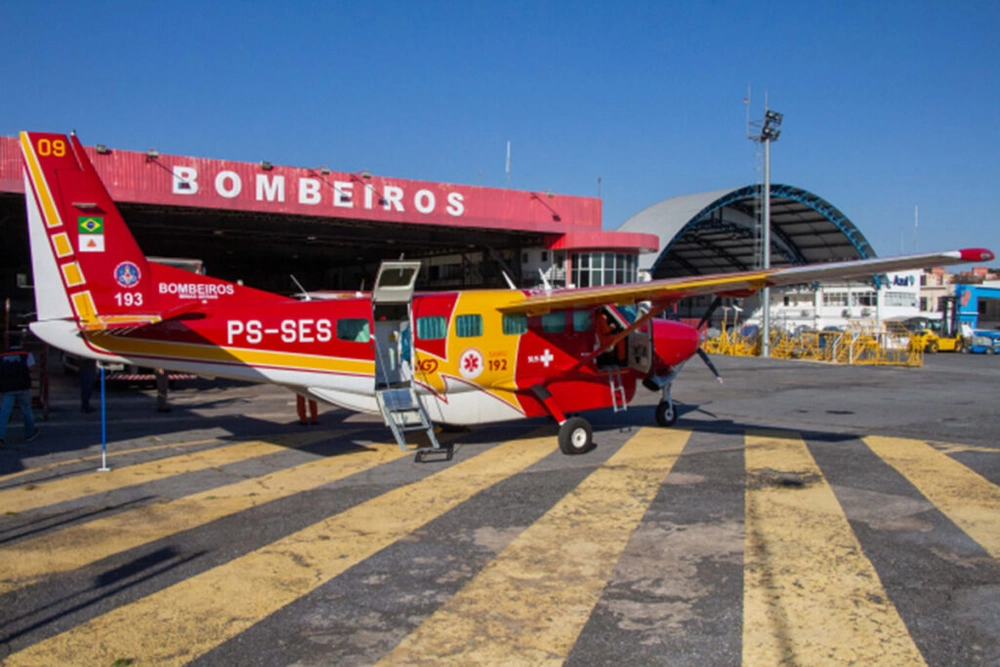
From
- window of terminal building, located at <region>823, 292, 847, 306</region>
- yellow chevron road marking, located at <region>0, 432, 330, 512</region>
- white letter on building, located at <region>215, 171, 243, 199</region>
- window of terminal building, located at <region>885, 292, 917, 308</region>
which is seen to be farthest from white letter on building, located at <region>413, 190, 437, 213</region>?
window of terminal building, located at <region>885, 292, 917, 308</region>

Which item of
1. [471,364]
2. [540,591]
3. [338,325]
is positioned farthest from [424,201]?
[540,591]

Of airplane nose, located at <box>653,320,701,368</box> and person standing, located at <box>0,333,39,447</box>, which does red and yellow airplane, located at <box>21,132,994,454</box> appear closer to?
airplane nose, located at <box>653,320,701,368</box>

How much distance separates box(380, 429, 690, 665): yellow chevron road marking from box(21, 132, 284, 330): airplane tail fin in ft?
22.9

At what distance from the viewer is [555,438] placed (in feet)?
45.3

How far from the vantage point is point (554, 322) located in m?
13.2

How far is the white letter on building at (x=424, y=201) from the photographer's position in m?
33.0

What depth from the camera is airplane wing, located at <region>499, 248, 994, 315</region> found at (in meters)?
9.38

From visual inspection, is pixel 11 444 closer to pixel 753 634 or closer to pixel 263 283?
pixel 753 634

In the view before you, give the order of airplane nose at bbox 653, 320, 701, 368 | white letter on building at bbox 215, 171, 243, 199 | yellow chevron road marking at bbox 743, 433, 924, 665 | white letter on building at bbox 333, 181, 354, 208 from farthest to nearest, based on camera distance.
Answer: white letter on building at bbox 333, 181, 354, 208 → white letter on building at bbox 215, 171, 243, 199 → airplane nose at bbox 653, 320, 701, 368 → yellow chevron road marking at bbox 743, 433, 924, 665

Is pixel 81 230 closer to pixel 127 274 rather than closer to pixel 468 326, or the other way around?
pixel 127 274

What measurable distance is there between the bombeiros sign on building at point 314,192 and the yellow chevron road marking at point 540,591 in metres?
23.8

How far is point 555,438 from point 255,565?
25.1 feet

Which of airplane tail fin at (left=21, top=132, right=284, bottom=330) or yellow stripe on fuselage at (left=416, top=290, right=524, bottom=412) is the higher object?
airplane tail fin at (left=21, top=132, right=284, bottom=330)

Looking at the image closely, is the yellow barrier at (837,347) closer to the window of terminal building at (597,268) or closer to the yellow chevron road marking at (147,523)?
the window of terminal building at (597,268)
